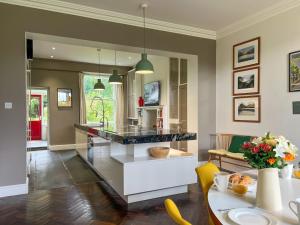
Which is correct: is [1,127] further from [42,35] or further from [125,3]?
[125,3]

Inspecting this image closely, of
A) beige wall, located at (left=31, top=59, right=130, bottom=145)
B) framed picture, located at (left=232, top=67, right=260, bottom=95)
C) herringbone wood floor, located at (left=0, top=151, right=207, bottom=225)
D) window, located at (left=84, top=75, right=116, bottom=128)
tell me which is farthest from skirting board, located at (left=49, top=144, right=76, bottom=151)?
framed picture, located at (left=232, top=67, right=260, bottom=95)

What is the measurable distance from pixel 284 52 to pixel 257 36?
70cm

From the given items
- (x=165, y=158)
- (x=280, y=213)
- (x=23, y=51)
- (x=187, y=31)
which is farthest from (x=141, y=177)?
(x=187, y=31)

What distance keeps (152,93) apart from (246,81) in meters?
3.69

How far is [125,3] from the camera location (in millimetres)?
3926

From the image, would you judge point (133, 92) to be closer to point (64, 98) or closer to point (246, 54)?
point (64, 98)

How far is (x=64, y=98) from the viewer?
834 centimetres

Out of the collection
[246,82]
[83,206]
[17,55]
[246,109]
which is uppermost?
[17,55]

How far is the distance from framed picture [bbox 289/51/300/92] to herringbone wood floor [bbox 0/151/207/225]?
7.60 ft

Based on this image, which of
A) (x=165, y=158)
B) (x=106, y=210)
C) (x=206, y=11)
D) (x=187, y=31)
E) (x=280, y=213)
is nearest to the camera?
(x=280, y=213)

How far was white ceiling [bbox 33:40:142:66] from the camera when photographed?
645cm

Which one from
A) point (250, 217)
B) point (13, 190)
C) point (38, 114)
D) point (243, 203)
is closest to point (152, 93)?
point (13, 190)

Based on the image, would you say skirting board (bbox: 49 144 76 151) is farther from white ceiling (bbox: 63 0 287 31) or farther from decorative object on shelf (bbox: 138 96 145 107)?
white ceiling (bbox: 63 0 287 31)

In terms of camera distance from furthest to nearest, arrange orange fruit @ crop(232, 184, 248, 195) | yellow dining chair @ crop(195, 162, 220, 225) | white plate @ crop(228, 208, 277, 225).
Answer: yellow dining chair @ crop(195, 162, 220, 225) < orange fruit @ crop(232, 184, 248, 195) < white plate @ crop(228, 208, 277, 225)
